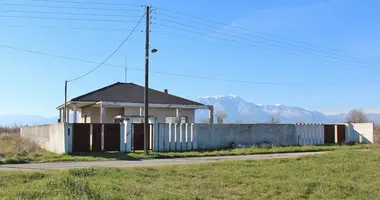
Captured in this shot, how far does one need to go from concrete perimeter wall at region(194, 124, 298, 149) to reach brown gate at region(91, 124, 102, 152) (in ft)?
20.0

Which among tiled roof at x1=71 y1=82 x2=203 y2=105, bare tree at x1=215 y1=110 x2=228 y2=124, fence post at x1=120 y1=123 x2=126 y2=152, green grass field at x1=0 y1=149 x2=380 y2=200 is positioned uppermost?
tiled roof at x1=71 y1=82 x2=203 y2=105

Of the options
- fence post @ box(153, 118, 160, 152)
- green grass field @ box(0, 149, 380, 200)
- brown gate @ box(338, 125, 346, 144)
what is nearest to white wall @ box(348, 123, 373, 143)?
brown gate @ box(338, 125, 346, 144)

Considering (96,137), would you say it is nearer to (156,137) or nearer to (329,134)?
(156,137)

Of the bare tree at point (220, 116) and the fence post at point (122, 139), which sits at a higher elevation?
the bare tree at point (220, 116)

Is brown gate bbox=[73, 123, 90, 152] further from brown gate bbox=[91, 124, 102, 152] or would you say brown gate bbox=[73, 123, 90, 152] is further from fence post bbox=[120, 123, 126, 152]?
fence post bbox=[120, 123, 126, 152]

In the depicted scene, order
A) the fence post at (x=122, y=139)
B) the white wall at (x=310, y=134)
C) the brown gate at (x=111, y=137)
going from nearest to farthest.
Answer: the brown gate at (x=111, y=137) < the fence post at (x=122, y=139) < the white wall at (x=310, y=134)

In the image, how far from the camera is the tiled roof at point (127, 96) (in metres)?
32.9

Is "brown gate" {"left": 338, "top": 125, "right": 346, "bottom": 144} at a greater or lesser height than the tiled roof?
lesser

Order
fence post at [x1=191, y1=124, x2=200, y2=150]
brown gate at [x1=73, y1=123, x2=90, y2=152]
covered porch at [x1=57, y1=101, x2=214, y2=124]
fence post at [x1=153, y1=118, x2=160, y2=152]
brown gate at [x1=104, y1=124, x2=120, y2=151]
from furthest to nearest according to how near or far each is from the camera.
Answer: covered porch at [x1=57, y1=101, x2=214, y2=124], fence post at [x1=191, y1=124, x2=200, y2=150], fence post at [x1=153, y1=118, x2=160, y2=152], brown gate at [x1=104, y1=124, x2=120, y2=151], brown gate at [x1=73, y1=123, x2=90, y2=152]

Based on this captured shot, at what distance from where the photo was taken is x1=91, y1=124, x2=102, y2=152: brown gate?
76.5ft

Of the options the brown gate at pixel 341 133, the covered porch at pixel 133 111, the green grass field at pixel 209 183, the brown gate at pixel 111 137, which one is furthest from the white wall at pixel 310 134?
the green grass field at pixel 209 183

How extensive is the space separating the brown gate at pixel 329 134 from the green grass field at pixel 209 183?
61.2 ft

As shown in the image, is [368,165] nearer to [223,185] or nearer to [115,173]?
[223,185]

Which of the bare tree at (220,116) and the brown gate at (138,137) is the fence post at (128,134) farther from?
the bare tree at (220,116)
